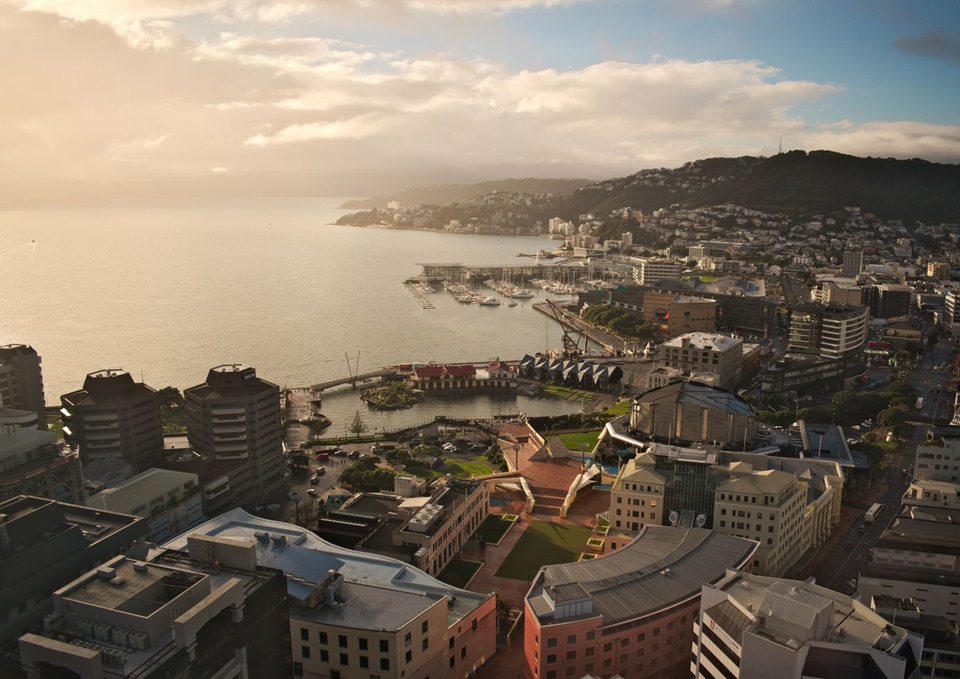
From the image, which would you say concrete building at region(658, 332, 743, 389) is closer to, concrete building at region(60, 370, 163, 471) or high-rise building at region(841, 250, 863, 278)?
concrete building at region(60, 370, 163, 471)

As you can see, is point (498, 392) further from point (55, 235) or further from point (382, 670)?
point (55, 235)

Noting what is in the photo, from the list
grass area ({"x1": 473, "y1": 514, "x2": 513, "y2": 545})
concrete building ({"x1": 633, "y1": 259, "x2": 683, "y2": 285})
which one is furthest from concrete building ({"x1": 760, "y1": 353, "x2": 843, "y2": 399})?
concrete building ({"x1": 633, "y1": 259, "x2": 683, "y2": 285})

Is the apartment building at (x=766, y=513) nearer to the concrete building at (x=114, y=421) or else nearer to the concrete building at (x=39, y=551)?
the concrete building at (x=39, y=551)

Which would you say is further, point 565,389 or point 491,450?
point 565,389

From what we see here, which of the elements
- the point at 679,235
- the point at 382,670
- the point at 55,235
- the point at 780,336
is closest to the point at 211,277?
the point at 55,235

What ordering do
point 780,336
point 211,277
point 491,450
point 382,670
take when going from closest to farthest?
point 382,670
point 491,450
point 780,336
point 211,277

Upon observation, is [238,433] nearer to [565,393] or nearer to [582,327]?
[565,393]

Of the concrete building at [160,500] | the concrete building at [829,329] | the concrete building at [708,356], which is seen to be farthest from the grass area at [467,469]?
the concrete building at [829,329]
